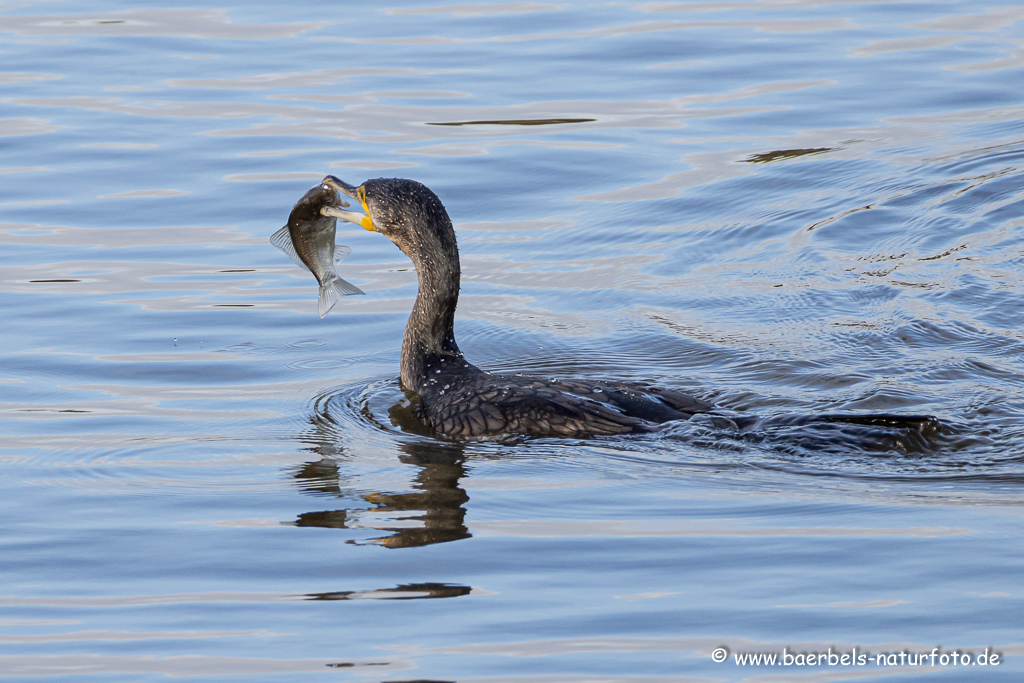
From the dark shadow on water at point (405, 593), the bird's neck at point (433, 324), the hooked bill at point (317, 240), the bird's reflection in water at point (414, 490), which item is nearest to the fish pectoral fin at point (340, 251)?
the hooked bill at point (317, 240)

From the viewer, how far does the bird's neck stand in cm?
808

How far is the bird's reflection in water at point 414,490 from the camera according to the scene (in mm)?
6039

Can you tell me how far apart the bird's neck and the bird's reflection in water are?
28cm

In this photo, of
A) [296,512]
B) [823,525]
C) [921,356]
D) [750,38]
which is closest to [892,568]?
[823,525]

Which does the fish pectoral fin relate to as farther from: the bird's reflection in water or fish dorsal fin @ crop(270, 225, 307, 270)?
the bird's reflection in water

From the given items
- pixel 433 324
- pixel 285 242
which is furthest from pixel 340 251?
Answer: pixel 433 324

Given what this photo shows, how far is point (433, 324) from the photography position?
814 cm

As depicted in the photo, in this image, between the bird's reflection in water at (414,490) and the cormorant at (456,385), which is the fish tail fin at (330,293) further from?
the bird's reflection in water at (414,490)

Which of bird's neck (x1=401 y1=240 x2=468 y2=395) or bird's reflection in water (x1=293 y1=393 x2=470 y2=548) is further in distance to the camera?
bird's neck (x1=401 y1=240 x2=468 y2=395)

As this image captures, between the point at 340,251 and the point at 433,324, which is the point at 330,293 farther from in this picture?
the point at 433,324

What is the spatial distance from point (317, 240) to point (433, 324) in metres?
0.80

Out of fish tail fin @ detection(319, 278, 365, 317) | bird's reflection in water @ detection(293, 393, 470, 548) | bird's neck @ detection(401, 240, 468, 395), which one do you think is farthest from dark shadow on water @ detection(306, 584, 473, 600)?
fish tail fin @ detection(319, 278, 365, 317)

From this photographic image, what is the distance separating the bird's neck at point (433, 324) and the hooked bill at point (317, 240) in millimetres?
380

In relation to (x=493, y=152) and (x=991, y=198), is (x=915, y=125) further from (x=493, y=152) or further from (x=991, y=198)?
(x=493, y=152)
